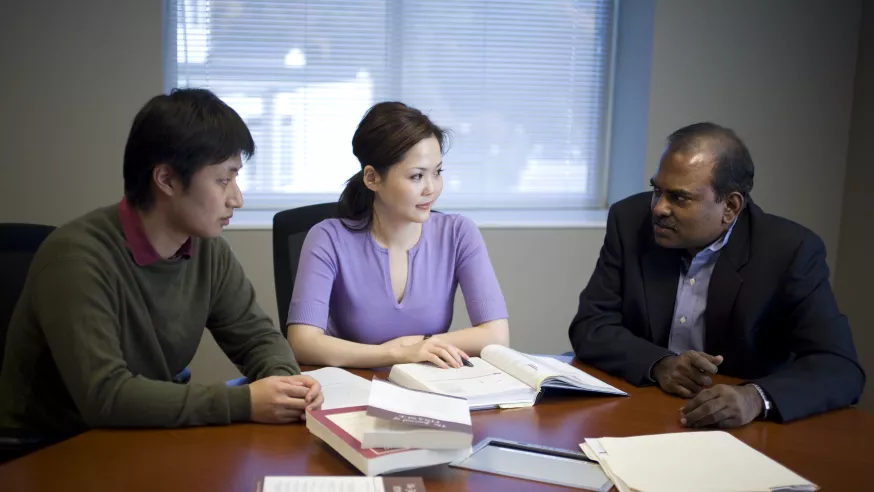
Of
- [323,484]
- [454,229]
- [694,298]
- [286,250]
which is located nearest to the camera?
[323,484]

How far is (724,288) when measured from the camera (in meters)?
2.01

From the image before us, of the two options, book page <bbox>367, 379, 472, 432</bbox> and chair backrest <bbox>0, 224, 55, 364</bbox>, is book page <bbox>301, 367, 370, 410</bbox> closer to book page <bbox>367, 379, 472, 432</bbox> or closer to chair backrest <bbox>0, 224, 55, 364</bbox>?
book page <bbox>367, 379, 472, 432</bbox>

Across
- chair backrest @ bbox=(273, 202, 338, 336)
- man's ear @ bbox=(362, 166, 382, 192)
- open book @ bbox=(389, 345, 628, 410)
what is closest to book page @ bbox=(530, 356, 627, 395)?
open book @ bbox=(389, 345, 628, 410)

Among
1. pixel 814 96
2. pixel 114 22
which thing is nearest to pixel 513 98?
pixel 814 96

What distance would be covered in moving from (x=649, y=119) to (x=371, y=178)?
2.02 meters

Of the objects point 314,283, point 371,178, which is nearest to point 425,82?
point 371,178

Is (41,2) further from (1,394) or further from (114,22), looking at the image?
(1,394)

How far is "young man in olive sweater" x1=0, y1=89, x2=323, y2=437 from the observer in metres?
1.45

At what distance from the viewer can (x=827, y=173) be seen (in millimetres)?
3938

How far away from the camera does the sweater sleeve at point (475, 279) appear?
226 centimetres

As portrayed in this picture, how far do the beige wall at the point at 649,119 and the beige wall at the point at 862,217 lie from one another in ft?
0.20

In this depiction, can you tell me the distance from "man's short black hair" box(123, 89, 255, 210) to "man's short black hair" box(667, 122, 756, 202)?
3.83 ft

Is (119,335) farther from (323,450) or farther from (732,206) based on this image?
(732,206)

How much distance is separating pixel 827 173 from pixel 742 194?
223 centimetres
